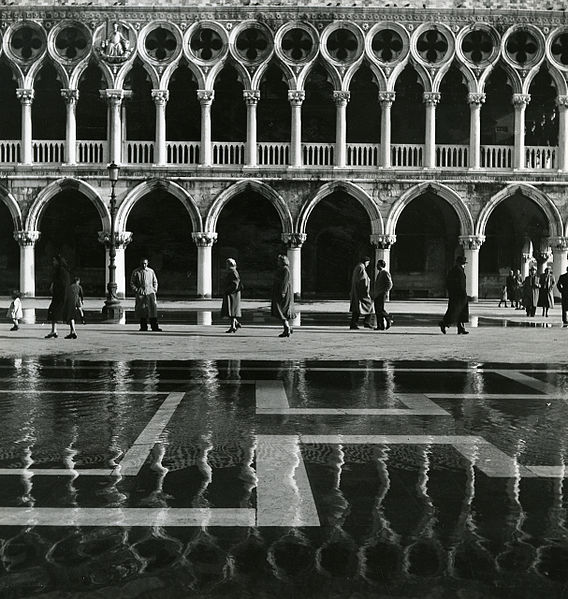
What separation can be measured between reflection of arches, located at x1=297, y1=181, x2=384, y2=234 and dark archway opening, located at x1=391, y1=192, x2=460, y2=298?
4045mm

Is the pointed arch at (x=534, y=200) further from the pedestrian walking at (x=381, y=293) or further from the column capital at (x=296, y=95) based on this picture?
the pedestrian walking at (x=381, y=293)

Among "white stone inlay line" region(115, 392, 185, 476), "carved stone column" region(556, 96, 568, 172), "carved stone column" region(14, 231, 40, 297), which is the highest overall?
"carved stone column" region(556, 96, 568, 172)

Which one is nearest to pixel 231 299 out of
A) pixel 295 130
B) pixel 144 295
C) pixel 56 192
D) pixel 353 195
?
pixel 144 295

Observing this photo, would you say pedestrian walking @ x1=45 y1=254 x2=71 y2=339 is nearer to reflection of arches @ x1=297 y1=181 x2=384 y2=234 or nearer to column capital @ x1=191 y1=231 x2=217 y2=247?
column capital @ x1=191 y1=231 x2=217 y2=247

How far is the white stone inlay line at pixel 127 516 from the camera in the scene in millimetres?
4664

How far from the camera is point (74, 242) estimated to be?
35.4m

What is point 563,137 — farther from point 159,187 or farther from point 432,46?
point 159,187

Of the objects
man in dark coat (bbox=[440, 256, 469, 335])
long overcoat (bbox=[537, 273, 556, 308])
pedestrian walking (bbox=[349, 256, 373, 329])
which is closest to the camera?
man in dark coat (bbox=[440, 256, 469, 335])

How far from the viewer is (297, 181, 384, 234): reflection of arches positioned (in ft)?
105

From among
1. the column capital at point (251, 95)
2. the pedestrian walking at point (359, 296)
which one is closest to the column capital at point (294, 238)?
the column capital at point (251, 95)

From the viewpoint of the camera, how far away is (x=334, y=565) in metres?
4.01

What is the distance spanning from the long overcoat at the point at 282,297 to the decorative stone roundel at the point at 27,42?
18.3m

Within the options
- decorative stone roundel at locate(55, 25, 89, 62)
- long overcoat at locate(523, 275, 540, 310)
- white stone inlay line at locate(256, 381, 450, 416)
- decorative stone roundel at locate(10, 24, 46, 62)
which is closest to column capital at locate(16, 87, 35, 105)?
decorative stone roundel at locate(10, 24, 46, 62)

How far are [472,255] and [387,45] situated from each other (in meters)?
8.10
